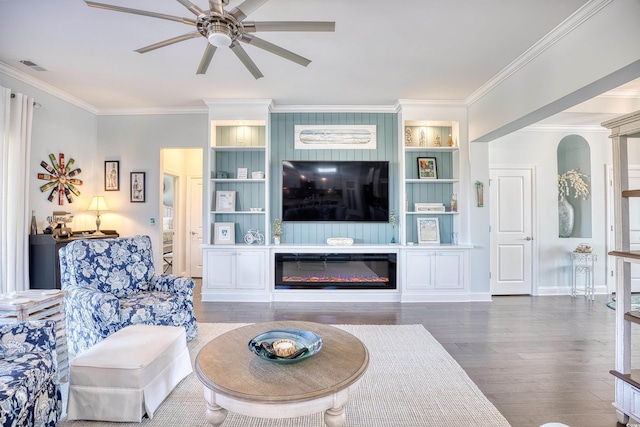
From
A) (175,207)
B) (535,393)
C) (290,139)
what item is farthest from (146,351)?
(175,207)

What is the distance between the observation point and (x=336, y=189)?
460 cm

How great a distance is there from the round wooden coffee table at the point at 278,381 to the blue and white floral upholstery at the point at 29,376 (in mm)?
757

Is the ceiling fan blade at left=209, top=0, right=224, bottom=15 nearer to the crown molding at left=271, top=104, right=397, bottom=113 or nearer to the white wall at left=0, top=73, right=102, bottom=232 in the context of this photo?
the crown molding at left=271, top=104, right=397, bottom=113

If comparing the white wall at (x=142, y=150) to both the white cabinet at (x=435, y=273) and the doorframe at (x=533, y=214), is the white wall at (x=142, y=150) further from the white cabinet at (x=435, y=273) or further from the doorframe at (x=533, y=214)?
the doorframe at (x=533, y=214)

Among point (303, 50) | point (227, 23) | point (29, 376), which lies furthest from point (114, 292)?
point (303, 50)

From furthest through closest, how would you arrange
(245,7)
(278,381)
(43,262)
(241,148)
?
(241,148)
(43,262)
(245,7)
(278,381)

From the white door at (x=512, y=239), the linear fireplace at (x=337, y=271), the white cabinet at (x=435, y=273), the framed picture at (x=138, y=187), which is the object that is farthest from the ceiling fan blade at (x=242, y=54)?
the white door at (x=512, y=239)

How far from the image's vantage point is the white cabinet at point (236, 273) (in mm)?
4402

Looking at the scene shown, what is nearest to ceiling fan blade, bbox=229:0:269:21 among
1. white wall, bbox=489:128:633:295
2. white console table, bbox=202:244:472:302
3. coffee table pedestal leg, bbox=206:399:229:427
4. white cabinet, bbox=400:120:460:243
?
coffee table pedestal leg, bbox=206:399:229:427

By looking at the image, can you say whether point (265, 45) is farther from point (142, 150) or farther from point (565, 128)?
point (565, 128)

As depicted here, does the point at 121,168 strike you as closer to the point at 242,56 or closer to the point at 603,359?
the point at 242,56

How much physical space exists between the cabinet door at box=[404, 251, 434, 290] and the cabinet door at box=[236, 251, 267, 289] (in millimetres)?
2057

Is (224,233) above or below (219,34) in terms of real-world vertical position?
below

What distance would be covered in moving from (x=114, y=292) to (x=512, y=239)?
5.35 meters
